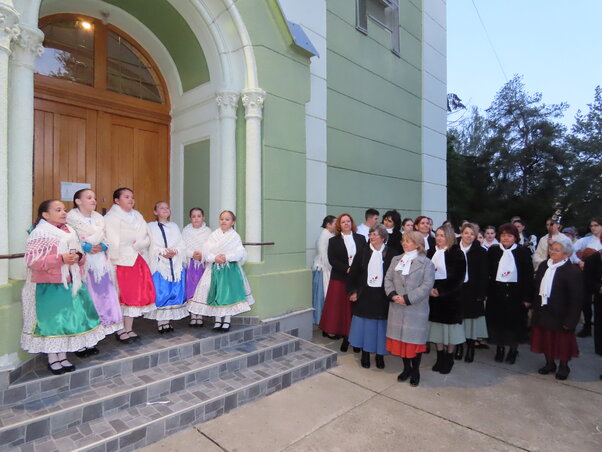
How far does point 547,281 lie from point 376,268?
1.97m

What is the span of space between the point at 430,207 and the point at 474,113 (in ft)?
87.2

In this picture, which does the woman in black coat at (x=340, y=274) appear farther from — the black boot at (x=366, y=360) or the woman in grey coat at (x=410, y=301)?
the woman in grey coat at (x=410, y=301)

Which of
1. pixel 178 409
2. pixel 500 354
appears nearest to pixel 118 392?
pixel 178 409

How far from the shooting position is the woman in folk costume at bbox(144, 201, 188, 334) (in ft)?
14.4

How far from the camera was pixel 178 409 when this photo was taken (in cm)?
322

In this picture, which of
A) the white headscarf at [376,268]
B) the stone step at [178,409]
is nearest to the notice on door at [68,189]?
the stone step at [178,409]

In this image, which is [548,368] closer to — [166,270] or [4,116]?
[166,270]

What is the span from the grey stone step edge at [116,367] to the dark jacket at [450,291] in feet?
7.58

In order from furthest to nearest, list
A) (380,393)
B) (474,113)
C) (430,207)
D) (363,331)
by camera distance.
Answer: (474,113)
(430,207)
(363,331)
(380,393)

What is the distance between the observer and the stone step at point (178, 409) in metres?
2.76

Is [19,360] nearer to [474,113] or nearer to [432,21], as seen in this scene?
[432,21]

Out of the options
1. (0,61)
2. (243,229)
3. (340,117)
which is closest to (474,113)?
(340,117)

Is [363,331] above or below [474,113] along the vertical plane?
below

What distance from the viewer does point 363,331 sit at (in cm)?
459
